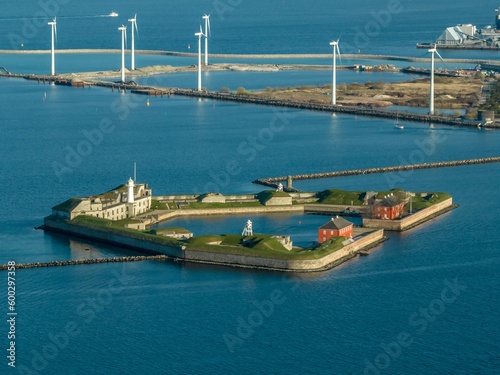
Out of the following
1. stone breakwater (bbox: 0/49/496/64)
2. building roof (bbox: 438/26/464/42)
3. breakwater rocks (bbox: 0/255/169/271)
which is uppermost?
building roof (bbox: 438/26/464/42)

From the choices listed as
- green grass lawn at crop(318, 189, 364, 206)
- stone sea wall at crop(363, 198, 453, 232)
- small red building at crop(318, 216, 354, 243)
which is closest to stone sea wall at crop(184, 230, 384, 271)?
small red building at crop(318, 216, 354, 243)

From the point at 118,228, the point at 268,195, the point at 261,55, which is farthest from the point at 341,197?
the point at 261,55

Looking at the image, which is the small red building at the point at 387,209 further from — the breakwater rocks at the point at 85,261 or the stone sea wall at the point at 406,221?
the breakwater rocks at the point at 85,261

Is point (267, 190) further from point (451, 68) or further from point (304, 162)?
point (451, 68)

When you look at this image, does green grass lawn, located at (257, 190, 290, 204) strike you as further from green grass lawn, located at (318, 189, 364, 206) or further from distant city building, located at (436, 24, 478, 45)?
distant city building, located at (436, 24, 478, 45)

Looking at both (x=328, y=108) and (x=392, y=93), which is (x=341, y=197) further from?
(x=392, y=93)

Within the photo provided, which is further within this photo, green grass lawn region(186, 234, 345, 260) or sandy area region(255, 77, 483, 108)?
sandy area region(255, 77, 483, 108)

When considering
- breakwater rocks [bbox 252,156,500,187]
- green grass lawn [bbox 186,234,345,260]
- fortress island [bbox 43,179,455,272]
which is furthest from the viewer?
breakwater rocks [bbox 252,156,500,187]
